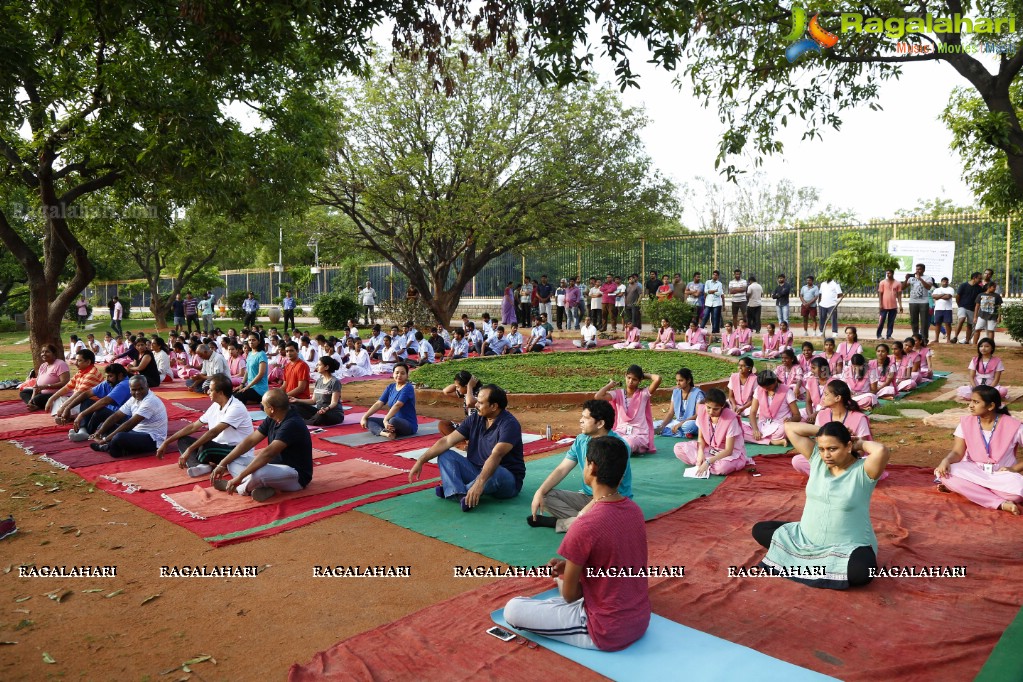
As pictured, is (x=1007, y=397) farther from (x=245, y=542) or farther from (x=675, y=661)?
(x=245, y=542)

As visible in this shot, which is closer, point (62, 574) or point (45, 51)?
point (62, 574)

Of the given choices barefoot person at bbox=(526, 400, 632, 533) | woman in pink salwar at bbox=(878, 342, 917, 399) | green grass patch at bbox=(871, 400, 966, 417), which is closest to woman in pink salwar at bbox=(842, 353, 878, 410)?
green grass patch at bbox=(871, 400, 966, 417)

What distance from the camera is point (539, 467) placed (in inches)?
292

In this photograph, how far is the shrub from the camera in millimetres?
22484

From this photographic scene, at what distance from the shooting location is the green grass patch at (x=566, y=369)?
12.1 metres

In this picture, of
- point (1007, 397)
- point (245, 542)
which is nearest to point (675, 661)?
point (245, 542)

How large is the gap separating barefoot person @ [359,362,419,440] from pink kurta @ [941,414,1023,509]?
18.4ft

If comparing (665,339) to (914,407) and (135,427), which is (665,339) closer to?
(914,407)

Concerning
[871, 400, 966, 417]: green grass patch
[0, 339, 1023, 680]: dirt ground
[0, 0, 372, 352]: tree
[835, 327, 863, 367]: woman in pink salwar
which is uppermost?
[0, 0, 372, 352]: tree

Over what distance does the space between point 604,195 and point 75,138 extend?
13.3 metres

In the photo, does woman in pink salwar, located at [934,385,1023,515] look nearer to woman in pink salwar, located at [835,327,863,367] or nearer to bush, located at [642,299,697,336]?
woman in pink salwar, located at [835,327,863,367]

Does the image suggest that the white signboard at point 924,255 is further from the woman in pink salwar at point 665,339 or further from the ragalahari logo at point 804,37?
the ragalahari logo at point 804,37

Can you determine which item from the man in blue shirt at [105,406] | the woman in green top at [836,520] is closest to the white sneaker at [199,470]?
the man in blue shirt at [105,406]

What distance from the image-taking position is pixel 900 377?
1133 cm
